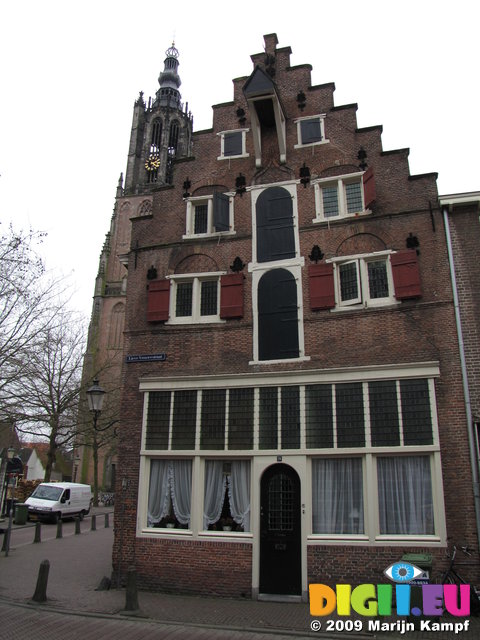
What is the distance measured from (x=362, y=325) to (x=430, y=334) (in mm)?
1530

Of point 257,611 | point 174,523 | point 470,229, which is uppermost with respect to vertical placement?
point 470,229

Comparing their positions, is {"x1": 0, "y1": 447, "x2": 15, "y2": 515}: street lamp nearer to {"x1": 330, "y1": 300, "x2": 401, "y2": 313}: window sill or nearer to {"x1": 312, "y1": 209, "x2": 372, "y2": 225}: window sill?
{"x1": 330, "y1": 300, "x2": 401, "y2": 313}: window sill

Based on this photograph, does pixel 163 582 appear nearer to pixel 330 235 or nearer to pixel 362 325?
pixel 362 325

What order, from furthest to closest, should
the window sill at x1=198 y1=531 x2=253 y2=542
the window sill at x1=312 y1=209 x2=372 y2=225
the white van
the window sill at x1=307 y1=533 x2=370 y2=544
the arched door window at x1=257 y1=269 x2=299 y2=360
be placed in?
the white van, the window sill at x1=312 y1=209 x2=372 y2=225, the arched door window at x1=257 y1=269 x2=299 y2=360, the window sill at x1=198 y1=531 x2=253 y2=542, the window sill at x1=307 y1=533 x2=370 y2=544

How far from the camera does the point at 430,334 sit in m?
11.5

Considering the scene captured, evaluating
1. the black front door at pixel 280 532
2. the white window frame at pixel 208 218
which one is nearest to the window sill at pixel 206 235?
the white window frame at pixel 208 218

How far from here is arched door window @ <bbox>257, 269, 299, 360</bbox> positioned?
41.0 feet

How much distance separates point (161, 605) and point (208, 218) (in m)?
9.58

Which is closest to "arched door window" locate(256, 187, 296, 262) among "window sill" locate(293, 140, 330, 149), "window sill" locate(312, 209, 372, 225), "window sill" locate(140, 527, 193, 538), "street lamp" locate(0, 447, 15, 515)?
"window sill" locate(312, 209, 372, 225)

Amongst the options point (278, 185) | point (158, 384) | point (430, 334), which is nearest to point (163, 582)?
point (158, 384)

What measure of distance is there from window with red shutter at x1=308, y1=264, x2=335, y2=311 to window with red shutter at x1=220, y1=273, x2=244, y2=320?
184 centimetres

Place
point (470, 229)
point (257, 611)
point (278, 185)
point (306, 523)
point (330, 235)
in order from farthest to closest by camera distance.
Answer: point (278, 185)
point (330, 235)
point (470, 229)
point (306, 523)
point (257, 611)

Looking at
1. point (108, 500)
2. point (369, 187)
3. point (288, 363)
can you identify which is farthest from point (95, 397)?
point (108, 500)

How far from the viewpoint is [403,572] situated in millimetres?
9336
